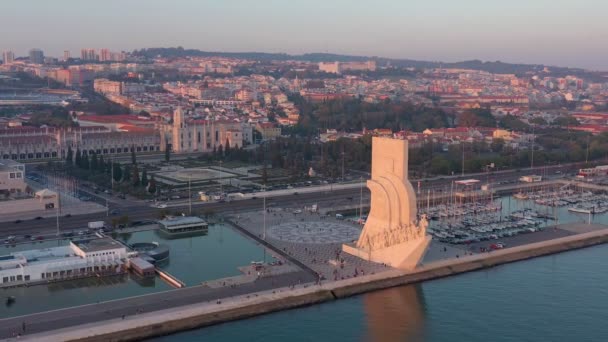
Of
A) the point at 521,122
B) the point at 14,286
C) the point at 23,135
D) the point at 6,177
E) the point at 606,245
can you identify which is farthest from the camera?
the point at 521,122

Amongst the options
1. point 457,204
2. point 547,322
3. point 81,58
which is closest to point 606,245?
point 457,204

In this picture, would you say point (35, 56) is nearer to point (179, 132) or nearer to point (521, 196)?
point (179, 132)

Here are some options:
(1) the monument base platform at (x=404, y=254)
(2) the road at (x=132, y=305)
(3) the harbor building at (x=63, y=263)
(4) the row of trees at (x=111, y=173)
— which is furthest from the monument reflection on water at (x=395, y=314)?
(4) the row of trees at (x=111, y=173)

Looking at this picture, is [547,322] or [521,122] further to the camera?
[521,122]

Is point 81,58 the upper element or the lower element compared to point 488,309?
upper

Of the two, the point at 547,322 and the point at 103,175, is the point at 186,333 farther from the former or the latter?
the point at 103,175

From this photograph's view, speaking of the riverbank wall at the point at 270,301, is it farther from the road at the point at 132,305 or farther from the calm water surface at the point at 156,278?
the calm water surface at the point at 156,278
